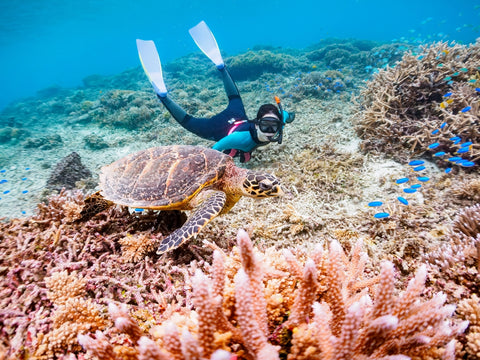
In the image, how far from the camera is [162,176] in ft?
9.13

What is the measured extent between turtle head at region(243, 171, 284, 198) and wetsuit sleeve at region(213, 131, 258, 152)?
2154mm

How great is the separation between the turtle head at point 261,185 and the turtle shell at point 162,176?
1.55 ft

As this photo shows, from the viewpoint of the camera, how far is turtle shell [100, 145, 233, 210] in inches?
103

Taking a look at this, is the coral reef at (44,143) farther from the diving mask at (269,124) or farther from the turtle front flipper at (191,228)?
the turtle front flipper at (191,228)

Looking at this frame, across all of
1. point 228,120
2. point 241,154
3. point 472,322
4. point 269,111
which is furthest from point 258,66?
point 472,322

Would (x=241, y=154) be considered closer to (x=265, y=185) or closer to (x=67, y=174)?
(x=265, y=185)

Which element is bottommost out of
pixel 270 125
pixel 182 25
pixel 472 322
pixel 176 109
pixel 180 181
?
pixel 472 322

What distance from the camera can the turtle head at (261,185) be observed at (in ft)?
8.96

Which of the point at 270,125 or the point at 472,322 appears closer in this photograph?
the point at 472,322

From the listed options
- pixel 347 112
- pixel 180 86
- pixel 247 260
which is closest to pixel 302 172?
pixel 247 260

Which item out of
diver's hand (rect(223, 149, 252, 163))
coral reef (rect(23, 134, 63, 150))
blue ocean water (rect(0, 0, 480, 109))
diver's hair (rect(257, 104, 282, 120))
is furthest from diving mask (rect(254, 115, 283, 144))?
blue ocean water (rect(0, 0, 480, 109))

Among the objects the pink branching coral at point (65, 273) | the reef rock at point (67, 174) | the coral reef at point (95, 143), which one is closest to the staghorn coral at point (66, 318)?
the pink branching coral at point (65, 273)

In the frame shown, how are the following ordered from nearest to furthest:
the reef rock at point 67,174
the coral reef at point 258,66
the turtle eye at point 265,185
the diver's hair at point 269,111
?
the turtle eye at point 265,185, the diver's hair at point 269,111, the reef rock at point 67,174, the coral reef at point 258,66

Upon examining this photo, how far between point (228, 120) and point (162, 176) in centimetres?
354
